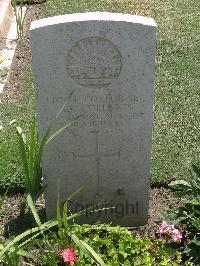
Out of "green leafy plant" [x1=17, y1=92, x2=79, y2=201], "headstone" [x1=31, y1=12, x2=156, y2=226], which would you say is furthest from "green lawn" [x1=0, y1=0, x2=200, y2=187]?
"headstone" [x1=31, y1=12, x2=156, y2=226]

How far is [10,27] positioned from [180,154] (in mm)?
3242

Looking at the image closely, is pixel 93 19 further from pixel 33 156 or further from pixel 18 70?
pixel 18 70

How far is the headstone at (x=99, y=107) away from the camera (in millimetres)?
2820

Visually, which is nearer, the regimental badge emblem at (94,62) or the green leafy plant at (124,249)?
the regimental badge emblem at (94,62)

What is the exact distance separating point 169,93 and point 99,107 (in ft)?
6.70

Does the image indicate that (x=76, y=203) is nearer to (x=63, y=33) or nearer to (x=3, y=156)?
(x=3, y=156)

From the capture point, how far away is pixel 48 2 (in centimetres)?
690

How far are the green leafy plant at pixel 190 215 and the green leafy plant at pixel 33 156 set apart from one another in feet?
2.73

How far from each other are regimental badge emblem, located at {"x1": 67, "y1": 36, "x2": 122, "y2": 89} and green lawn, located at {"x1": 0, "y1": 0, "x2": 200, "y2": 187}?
2.53ft

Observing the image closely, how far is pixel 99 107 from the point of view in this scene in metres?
3.09

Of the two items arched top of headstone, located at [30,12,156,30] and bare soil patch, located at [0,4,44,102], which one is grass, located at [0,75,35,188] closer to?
bare soil patch, located at [0,4,44,102]

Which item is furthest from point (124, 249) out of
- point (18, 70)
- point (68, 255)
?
point (18, 70)

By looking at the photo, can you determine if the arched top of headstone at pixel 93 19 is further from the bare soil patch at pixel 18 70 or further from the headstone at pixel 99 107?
the bare soil patch at pixel 18 70

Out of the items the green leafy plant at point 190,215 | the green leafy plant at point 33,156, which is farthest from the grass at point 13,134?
the green leafy plant at point 190,215
